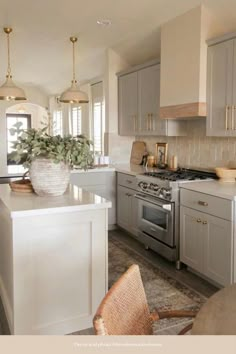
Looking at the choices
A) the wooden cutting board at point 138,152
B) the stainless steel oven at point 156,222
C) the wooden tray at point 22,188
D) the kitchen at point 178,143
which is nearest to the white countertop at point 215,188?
the kitchen at point 178,143

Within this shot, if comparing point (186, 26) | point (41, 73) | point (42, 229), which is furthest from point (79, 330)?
point (41, 73)

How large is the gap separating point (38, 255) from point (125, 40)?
357 cm

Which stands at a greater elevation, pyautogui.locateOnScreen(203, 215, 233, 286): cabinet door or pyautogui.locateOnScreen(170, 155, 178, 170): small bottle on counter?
pyautogui.locateOnScreen(170, 155, 178, 170): small bottle on counter

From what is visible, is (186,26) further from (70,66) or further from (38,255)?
(70,66)

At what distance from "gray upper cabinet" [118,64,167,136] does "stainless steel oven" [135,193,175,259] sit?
39.0 inches

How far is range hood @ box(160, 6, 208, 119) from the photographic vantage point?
352 cm

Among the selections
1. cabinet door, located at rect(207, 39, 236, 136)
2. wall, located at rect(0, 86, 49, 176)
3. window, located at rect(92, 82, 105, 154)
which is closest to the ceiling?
window, located at rect(92, 82, 105, 154)

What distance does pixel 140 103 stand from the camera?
4.88 meters

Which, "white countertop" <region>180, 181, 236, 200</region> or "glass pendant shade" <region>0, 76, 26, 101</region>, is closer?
Result: "white countertop" <region>180, 181, 236, 200</region>

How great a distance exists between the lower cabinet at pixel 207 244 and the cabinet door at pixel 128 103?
2.02 meters

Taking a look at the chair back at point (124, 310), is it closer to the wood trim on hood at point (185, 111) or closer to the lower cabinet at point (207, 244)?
the lower cabinet at point (207, 244)

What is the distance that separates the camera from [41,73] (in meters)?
7.62

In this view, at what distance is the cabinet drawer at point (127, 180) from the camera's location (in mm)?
4452

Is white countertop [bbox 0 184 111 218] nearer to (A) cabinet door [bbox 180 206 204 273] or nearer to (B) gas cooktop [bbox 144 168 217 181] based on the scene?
(A) cabinet door [bbox 180 206 204 273]
